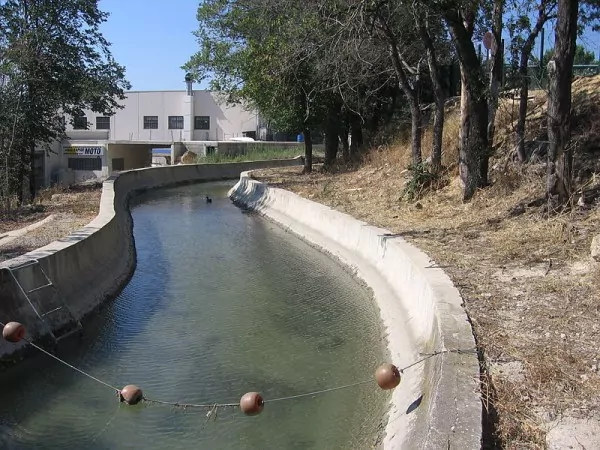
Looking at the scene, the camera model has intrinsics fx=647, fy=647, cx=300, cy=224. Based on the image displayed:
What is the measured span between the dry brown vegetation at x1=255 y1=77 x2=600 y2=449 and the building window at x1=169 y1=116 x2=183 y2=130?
4687 cm

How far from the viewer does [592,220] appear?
10.3 m

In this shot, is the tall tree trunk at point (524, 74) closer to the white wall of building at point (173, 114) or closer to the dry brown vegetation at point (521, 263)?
the dry brown vegetation at point (521, 263)

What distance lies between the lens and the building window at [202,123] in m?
64.7

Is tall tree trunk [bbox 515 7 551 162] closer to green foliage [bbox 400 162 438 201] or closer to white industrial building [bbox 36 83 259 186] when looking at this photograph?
green foliage [bbox 400 162 438 201]

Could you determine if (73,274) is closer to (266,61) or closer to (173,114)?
(266,61)

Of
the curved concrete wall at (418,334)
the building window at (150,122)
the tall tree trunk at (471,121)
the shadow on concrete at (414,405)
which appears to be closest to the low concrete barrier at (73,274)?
the curved concrete wall at (418,334)

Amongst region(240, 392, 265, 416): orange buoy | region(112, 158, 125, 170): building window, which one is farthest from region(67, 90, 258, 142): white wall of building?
A: region(240, 392, 265, 416): orange buoy

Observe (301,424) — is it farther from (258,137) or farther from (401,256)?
(258,137)

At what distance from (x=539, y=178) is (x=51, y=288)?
9.79 m

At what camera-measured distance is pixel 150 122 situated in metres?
65.9

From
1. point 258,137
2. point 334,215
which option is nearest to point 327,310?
point 334,215

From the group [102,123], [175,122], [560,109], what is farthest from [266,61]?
[102,123]

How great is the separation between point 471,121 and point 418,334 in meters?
7.61

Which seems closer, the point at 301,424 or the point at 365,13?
the point at 301,424
